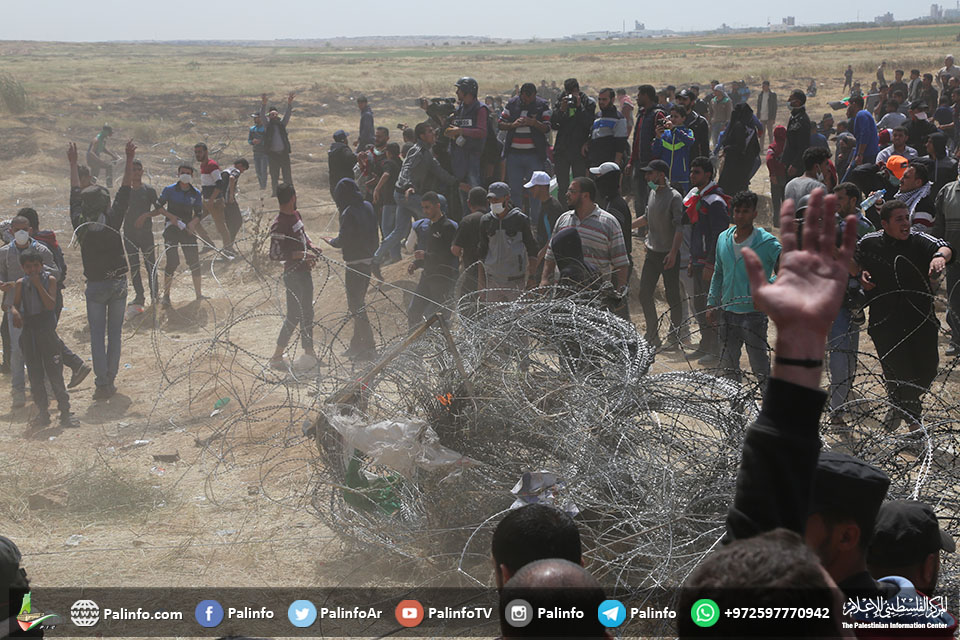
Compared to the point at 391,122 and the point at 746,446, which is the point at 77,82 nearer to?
the point at 391,122

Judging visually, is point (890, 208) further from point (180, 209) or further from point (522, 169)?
point (180, 209)

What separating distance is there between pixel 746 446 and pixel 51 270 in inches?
314

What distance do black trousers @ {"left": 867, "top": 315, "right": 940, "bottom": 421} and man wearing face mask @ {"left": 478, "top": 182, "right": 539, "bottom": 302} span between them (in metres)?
2.84

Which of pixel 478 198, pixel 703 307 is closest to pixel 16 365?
pixel 478 198

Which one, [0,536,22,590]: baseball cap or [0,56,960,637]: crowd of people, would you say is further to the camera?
[0,536,22,590]: baseball cap

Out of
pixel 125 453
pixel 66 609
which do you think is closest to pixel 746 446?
pixel 66 609

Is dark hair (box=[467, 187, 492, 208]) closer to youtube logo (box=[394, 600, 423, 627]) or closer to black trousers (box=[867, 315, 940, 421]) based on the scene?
black trousers (box=[867, 315, 940, 421])

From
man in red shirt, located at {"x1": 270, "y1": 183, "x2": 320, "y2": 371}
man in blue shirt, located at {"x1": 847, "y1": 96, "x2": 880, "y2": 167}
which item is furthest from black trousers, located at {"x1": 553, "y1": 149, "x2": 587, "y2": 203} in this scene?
man in red shirt, located at {"x1": 270, "y1": 183, "x2": 320, "y2": 371}

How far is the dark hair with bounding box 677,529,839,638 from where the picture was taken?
149 centimetres

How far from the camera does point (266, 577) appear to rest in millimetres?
5074

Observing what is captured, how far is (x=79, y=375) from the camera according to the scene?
897 cm

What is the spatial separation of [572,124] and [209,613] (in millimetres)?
8329

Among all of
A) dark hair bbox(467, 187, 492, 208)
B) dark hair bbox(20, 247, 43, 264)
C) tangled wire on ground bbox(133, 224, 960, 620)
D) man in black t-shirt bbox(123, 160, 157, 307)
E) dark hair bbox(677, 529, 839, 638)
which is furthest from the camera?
man in black t-shirt bbox(123, 160, 157, 307)

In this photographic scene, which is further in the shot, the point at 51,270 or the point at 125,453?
the point at 51,270
